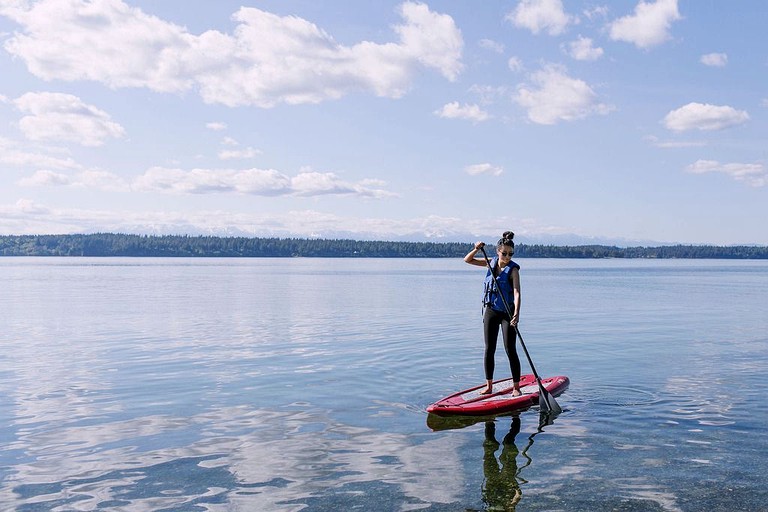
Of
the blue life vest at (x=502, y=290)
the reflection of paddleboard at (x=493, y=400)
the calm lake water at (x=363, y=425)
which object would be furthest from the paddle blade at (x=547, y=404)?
the blue life vest at (x=502, y=290)

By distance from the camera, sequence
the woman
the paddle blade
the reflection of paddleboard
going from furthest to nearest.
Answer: the woman < the paddle blade < the reflection of paddleboard

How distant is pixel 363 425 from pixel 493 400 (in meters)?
2.75

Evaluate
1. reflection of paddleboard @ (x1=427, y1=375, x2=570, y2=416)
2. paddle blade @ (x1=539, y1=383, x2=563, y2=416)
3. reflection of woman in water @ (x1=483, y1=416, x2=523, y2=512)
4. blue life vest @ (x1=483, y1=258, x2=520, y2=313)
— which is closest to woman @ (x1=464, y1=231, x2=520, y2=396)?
blue life vest @ (x1=483, y1=258, x2=520, y2=313)

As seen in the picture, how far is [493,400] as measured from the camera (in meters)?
13.3

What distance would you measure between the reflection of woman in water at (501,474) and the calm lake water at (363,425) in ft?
0.12

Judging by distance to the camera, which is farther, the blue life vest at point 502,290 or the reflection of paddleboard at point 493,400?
the blue life vest at point 502,290

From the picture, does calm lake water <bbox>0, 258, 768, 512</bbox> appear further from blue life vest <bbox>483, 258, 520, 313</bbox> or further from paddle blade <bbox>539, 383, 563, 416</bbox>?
blue life vest <bbox>483, 258, 520, 313</bbox>

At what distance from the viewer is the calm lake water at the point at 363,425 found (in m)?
8.73

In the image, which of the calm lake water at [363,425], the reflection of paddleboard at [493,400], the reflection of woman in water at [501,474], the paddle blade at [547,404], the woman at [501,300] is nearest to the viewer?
the reflection of woman in water at [501,474]

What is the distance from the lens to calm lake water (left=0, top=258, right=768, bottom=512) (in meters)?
8.73

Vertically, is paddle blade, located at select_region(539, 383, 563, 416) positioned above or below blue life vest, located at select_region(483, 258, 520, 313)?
below

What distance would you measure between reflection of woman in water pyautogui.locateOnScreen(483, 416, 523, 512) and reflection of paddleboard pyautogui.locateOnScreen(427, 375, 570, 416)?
770mm

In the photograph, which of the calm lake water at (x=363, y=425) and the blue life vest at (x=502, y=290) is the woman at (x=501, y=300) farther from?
the calm lake water at (x=363, y=425)

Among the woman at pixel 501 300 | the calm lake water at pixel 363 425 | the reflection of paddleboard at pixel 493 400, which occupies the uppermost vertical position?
the woman at pixel 501 300
